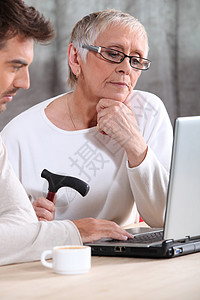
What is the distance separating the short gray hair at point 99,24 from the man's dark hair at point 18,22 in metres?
0.47

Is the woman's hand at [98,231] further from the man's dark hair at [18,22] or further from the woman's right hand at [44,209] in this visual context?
the man's dark hair at [18,22]

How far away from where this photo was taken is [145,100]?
7.02ft

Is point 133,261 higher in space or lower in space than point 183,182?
lower

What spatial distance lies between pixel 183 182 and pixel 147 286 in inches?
12.4

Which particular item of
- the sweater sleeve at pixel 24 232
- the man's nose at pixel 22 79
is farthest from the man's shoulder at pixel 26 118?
the sweater sleeve at pixel 24 232

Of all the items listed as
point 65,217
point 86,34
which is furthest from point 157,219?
point 86,34

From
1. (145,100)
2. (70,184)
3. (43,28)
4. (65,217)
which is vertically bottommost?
(65,217)

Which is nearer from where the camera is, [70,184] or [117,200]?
[70,184]

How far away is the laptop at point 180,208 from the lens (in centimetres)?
126

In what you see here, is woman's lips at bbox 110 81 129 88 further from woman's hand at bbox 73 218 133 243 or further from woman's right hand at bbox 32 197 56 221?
woman's hand at bbox 73 218 133 243

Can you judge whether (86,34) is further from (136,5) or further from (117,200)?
(136,5)

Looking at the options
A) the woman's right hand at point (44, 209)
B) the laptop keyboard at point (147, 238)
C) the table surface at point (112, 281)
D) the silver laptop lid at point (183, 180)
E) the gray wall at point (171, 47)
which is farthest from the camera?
→ the gray wall at point (171, 47)

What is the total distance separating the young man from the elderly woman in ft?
1.14

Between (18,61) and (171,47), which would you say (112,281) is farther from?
(171,47)
